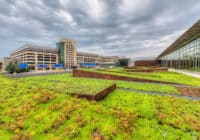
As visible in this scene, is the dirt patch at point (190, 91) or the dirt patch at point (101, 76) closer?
the dirt patch at point (190, 91)

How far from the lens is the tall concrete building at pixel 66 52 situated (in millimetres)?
81438

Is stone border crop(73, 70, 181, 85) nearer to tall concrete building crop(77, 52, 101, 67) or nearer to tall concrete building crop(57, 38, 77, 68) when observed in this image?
tall concrete building crop(57, 38, 77, 68)

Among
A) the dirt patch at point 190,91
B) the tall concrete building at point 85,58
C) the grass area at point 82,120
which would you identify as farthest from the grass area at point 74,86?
the tall concrete building at point 85,58

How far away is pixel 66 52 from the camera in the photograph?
270ft

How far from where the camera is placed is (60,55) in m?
82.2

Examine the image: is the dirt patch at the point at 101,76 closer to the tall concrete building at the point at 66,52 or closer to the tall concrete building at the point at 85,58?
the tall concrete building at the point at 66,52

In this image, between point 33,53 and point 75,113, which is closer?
point 75,113

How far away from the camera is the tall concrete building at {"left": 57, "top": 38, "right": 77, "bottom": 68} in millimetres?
81438

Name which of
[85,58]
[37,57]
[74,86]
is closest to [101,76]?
[74,86]

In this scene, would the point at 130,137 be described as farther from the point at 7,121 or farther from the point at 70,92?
the point at 7,121

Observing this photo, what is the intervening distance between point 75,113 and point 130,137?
2.25 metres

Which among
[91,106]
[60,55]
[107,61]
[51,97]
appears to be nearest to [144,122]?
[91,106]

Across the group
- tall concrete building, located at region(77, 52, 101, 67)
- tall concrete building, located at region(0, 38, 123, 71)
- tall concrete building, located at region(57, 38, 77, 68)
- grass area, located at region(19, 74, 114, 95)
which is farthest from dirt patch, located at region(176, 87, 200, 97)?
tall concrete building, located at region(77, 52, 101, 67)

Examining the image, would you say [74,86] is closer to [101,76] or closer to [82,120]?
[82,120]
